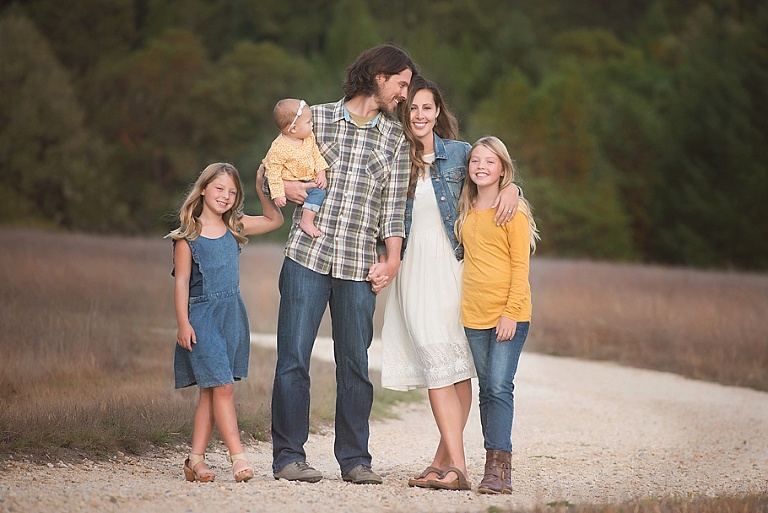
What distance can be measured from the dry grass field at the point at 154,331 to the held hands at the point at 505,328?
2.37 meters

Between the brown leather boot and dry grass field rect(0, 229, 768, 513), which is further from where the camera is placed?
dry grass field rect(0, 229, 768, 513)

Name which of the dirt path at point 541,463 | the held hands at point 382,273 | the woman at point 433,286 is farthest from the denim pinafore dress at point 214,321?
the woman at point 433,286

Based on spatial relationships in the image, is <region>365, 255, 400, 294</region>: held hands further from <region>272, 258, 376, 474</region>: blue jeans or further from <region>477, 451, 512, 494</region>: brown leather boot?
<region>477, 451, 512, 494</region>: brown leather boot

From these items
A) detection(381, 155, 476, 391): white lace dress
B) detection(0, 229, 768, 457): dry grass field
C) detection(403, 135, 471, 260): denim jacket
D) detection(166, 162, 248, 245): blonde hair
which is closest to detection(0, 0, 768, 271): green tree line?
detection(0, 229, 768, 457): dry grass field

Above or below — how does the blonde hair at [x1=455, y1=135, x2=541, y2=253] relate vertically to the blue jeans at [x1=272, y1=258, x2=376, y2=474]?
above

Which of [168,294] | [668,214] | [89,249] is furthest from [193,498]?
[668,214]

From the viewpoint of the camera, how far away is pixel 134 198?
40531 mm

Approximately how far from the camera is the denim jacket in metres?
5.95

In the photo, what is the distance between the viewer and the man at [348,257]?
5785 millimetres

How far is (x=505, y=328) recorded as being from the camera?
5.72 m

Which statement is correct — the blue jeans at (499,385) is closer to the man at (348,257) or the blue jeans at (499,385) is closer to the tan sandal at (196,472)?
the man at (348,257)

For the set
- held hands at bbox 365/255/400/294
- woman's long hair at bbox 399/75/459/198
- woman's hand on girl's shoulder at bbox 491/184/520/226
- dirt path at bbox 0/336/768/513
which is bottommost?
dirt path at bbox 0/336/768/513

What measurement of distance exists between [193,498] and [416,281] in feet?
5.29

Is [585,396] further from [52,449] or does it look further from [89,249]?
[89,249]
